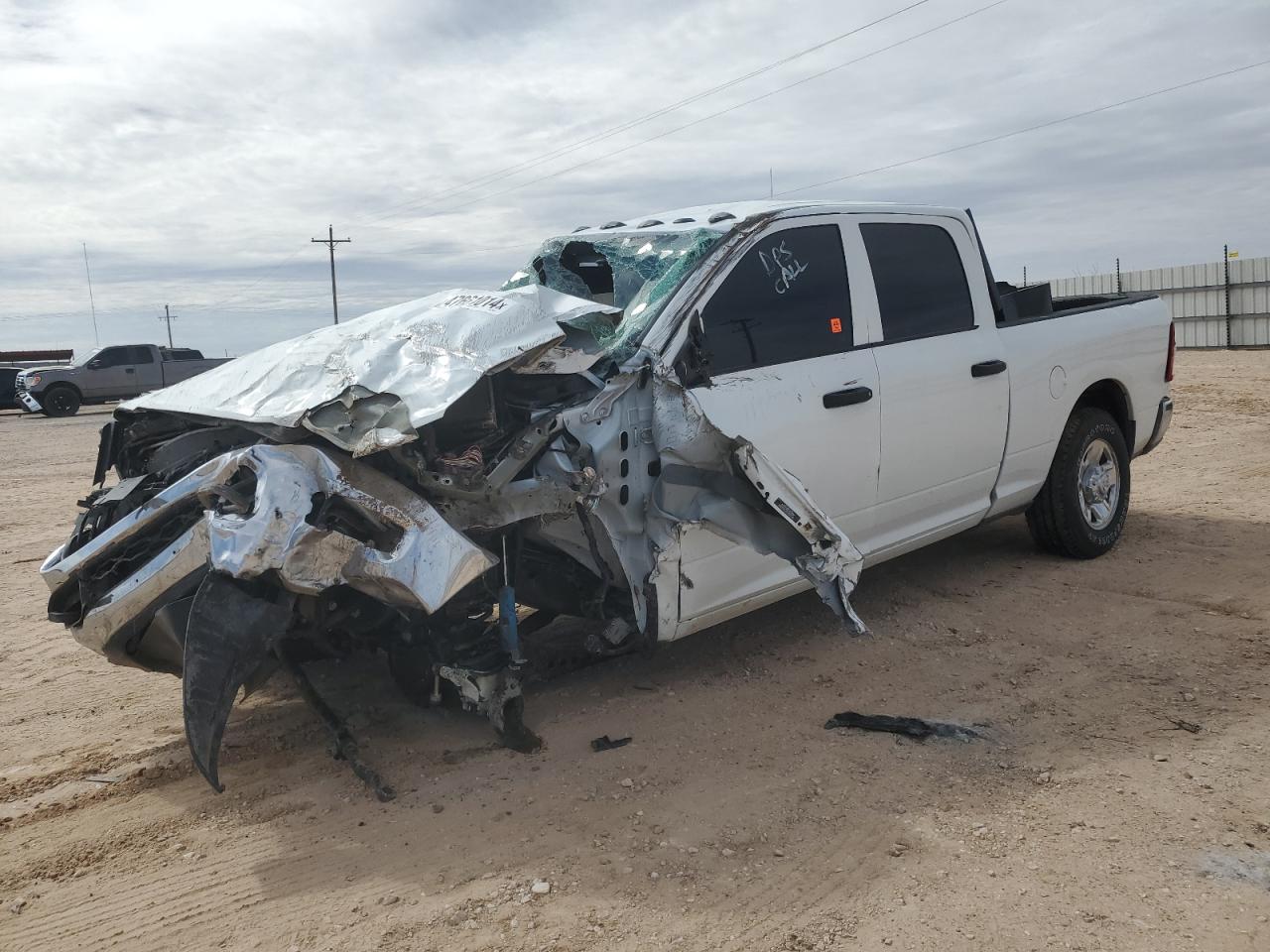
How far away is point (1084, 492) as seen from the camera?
6020mm

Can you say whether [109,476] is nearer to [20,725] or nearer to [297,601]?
[20,725]

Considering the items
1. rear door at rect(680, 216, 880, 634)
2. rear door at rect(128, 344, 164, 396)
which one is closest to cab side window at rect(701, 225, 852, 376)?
rear door at rect(680, 216, 880, 634)

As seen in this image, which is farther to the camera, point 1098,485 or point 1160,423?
point 1160,423

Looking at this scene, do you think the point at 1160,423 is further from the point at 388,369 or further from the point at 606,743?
the point at 388,369

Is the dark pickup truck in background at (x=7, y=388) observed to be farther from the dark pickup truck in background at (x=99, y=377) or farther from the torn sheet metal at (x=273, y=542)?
the torn sheet metal at (x=273, y=542)

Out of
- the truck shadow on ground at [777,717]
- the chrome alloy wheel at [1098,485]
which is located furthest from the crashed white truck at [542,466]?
the chrome alloy wheel at [1098,485]

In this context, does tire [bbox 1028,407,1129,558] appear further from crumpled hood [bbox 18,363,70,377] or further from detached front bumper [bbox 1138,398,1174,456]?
crumpled hood [bbox 18,363,70,377]

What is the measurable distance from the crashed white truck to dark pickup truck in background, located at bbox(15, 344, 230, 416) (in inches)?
898

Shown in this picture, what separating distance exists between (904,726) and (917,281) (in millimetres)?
2215

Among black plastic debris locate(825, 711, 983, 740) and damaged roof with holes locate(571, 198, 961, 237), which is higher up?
damaged roof with holes locate(571, 198, 961, 237)

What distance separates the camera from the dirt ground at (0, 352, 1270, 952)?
2.80 meters

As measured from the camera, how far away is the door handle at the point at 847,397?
14.3 ft

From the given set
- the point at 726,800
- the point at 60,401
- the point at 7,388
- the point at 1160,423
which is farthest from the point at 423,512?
→ the point at 7,388

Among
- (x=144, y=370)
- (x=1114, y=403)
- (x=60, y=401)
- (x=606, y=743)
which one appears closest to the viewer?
(x=606, y=743)
